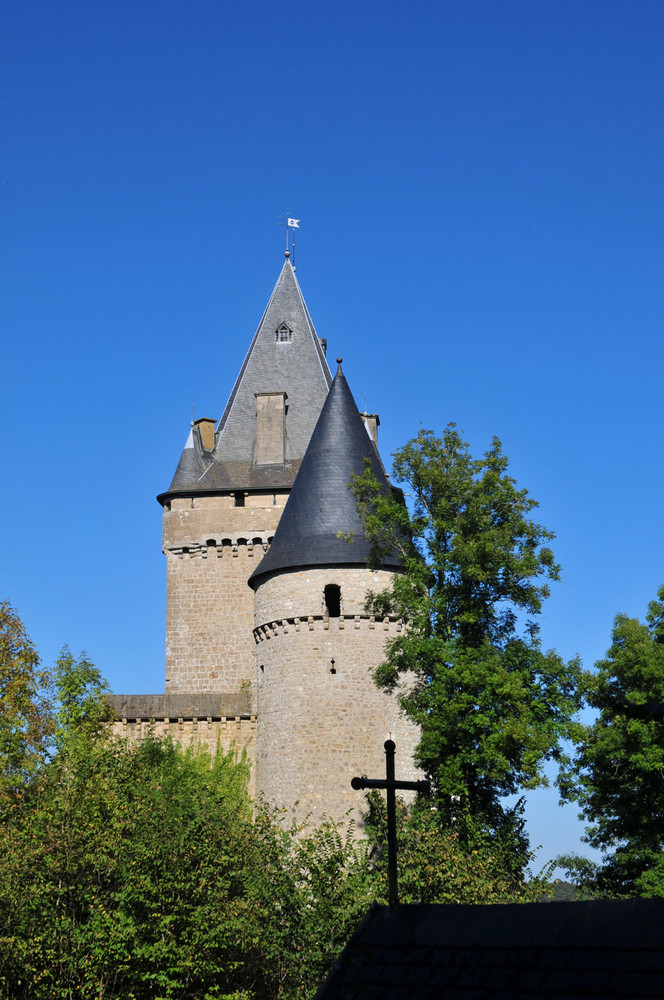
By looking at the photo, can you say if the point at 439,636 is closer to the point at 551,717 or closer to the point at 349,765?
the point at 551,717

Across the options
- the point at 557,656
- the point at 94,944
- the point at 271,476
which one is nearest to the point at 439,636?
the point at 557,656

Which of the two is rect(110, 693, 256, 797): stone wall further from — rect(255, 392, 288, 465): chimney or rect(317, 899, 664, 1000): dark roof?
rect(317, 899, 664, 1000): dark roof

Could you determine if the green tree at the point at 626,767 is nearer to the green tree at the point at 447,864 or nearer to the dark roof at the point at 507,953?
the green tree at the point at 447,864

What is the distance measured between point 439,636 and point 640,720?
498 centimetres

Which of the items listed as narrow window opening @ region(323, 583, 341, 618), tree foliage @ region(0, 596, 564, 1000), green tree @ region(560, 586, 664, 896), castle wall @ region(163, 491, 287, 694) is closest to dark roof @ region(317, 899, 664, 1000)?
tree foliage @ region(0, 596, 564, 1000)

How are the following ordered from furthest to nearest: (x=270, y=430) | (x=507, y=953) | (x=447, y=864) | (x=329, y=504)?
(x=270, y=430) < (x=329, y=504) < (x=447, y=864) < (x=507, y=953)

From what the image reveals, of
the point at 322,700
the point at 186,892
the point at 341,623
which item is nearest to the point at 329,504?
the point at 341,623

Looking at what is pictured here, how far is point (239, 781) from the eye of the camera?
1179 inches

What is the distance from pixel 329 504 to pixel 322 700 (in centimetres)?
442

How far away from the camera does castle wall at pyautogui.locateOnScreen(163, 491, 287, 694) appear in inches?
1375

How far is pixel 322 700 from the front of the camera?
27.1 m

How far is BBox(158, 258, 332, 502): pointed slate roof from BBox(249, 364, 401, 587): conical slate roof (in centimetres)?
633

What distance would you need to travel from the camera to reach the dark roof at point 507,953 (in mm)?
Answer: 5863

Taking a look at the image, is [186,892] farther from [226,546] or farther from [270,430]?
[270,430]
